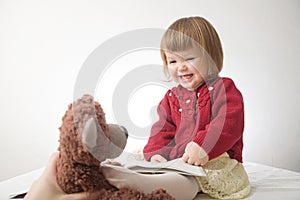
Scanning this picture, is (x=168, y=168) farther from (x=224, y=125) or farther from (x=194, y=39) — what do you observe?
(x=194, y=39)

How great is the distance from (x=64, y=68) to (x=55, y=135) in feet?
1.07

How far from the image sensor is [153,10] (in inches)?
71.2

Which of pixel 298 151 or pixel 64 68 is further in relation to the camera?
pixel 64 68

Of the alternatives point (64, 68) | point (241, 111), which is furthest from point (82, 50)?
point (241, 111)

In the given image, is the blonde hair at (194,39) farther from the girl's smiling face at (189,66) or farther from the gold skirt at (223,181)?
the gold skirt at (223,181)

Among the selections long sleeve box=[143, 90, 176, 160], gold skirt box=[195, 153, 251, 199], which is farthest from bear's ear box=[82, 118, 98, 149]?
long sleeve box=[143, 90, 176, 160]

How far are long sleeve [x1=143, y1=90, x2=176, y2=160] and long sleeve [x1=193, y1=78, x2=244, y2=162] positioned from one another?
14cm

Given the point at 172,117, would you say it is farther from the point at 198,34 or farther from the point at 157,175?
the point at 157,175

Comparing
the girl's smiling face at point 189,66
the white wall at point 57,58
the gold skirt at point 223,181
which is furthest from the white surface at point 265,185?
the white wall at point 57,58

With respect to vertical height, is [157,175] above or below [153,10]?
below

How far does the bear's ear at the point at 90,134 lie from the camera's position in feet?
2.12

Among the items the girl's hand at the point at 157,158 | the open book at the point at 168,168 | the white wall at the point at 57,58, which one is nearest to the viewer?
the open book at the point at 168,168

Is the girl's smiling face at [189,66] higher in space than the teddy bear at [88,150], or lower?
higher

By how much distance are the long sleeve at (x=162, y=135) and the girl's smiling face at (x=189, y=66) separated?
11cm
